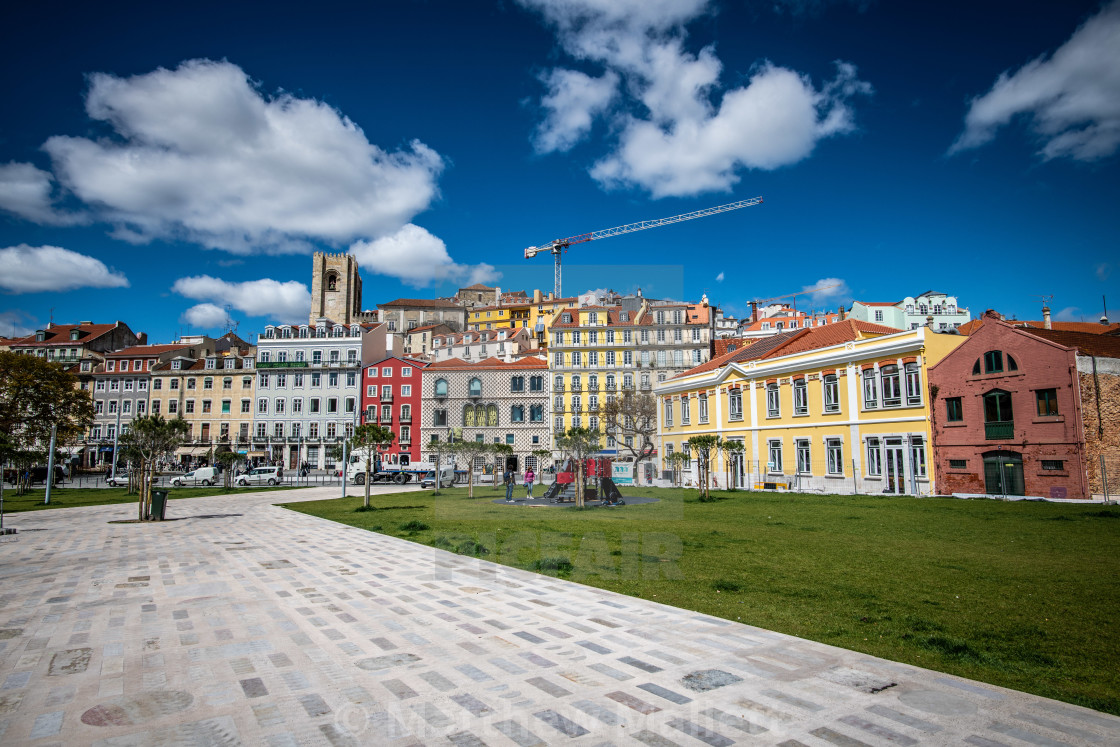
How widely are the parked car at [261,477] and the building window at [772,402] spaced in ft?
110

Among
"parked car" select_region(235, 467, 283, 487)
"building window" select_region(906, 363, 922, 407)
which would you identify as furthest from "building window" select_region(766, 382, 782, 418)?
"parked car" select_region(235, 467, 283, 487)

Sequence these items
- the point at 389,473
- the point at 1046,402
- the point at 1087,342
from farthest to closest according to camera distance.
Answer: the point at 389,473, the point at 1087,342, the point at 1046,402

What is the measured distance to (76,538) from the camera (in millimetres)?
15031

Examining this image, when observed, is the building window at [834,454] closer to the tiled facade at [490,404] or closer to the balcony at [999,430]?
the balcony at [999,430]

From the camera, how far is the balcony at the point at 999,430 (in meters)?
24.8

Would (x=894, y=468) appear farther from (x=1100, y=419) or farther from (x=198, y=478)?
(x=198, y=478)

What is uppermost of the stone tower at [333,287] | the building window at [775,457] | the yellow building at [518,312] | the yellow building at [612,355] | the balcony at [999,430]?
the stone tower at [333,287]

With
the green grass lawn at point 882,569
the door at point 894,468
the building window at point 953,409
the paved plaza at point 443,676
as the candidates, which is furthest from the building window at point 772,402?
the paved plaza at point 443,676

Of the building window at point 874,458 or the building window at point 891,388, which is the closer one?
the building window at point 891,388

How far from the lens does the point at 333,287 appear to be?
11012 centimetres

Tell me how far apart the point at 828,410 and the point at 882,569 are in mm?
21997

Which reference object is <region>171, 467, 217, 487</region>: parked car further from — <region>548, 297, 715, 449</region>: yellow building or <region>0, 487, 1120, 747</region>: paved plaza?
<region>0, 487, 1120, 747</region>: paved plaza

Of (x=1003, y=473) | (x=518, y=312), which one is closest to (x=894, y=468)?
(x=1003, y=473)

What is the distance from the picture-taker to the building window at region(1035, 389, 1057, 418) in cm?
2361
